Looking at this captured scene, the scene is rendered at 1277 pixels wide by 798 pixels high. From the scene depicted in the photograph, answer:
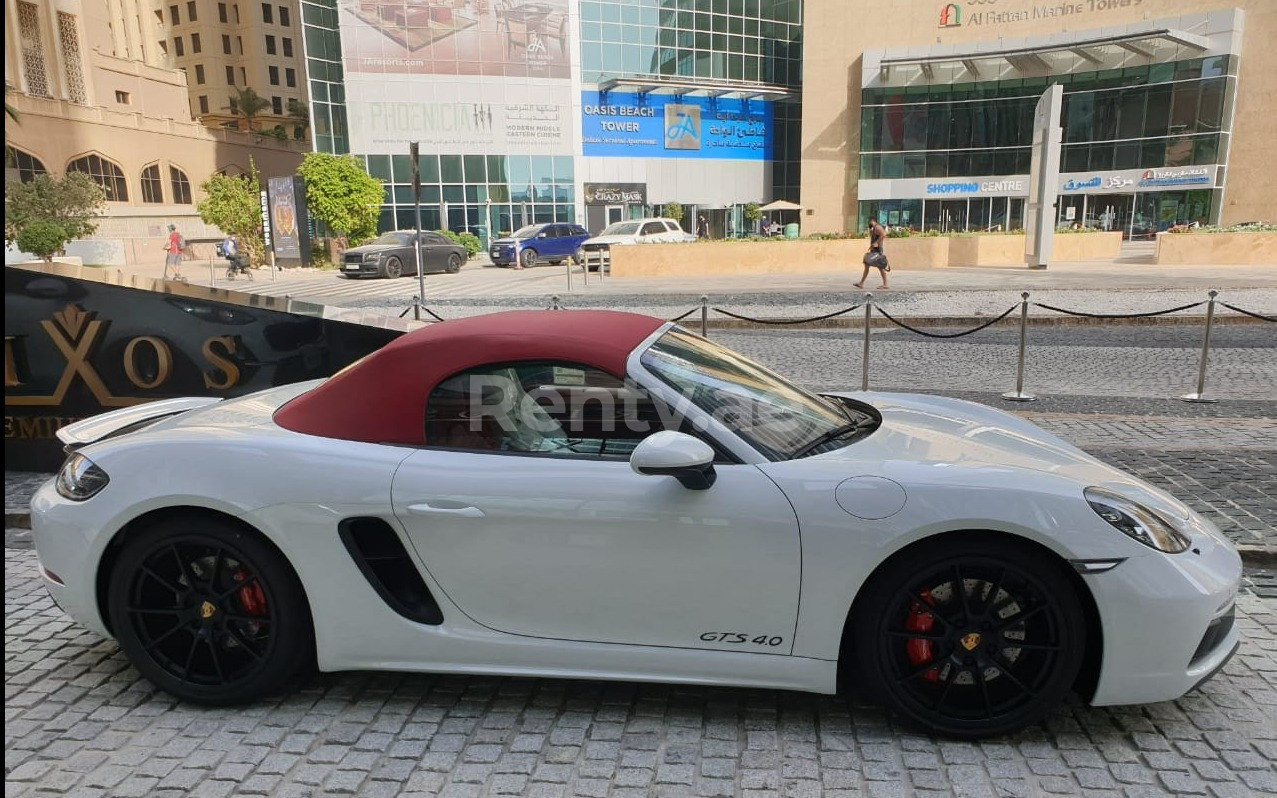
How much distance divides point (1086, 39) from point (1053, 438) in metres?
47.5

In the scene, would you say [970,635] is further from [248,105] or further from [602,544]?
[248,105]

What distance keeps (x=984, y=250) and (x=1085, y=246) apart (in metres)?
5.81

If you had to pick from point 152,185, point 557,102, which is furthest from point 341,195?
point 152,185

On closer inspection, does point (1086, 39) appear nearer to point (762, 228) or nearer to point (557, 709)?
point (762, 228)

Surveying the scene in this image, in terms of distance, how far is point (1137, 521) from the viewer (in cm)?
265

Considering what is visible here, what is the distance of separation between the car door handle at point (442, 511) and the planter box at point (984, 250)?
2724cm

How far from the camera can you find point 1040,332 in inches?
544

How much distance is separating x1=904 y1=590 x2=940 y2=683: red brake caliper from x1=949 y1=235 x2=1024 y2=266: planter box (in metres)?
26.8

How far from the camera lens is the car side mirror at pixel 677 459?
2.58m

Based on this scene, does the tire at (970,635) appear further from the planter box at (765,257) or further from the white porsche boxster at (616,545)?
the planter box at (765,257)

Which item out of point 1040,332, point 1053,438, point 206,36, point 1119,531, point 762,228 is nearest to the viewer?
point 1119,531

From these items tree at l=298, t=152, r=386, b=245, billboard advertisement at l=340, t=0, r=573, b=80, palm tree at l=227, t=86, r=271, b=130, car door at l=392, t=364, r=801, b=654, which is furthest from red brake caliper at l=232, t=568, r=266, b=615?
palm tree at l=227, t=86, r=271, b=130

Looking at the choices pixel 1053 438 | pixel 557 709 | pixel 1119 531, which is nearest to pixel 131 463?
pixel 557 709

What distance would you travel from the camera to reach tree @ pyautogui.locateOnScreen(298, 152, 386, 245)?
32.4 meters
